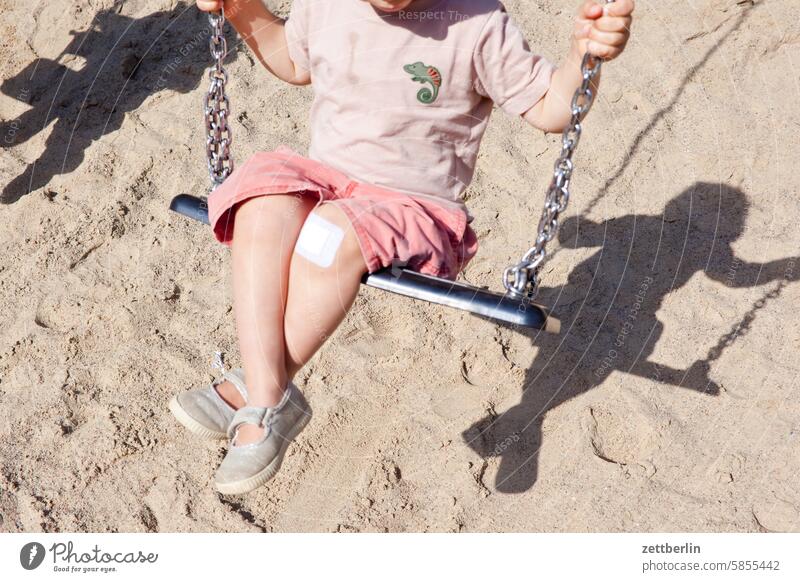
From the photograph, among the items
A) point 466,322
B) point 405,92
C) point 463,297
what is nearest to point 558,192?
point 463,297

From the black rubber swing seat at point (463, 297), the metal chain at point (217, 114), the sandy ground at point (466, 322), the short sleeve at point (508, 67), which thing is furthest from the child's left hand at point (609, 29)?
the sandy ground at point (466, 322)

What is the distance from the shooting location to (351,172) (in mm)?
1640

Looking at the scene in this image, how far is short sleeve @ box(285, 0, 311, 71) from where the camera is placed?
1698mm

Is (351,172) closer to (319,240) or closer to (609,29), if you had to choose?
(319,240)

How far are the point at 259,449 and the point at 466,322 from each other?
94cm

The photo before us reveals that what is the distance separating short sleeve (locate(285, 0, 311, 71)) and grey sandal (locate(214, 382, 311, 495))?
591mm

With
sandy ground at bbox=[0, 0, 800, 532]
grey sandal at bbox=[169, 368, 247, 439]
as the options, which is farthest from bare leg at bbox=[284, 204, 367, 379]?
sandy ground at bbox=[0, 0, 800, 532]

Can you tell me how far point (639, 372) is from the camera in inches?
85.7

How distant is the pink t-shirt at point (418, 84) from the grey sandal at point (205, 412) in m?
0.43

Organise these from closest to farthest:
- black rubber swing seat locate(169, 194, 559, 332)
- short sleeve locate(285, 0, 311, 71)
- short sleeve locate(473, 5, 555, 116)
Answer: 1. black rubber swing seat locate(169, 194, 559, 332)
2. short sleeve locate(473, 5, 555, 116)
3. short sleeve locate(285, 0, 311, 71)

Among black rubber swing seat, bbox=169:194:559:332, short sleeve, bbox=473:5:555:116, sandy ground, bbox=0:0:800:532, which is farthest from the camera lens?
sandy ground, bbox=0:0:800:532

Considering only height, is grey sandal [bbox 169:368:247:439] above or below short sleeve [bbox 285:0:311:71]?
below

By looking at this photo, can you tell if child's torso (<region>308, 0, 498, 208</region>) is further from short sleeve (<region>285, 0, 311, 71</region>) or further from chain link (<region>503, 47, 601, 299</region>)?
chain link (<region>503, 47, 601, 299</region>)
